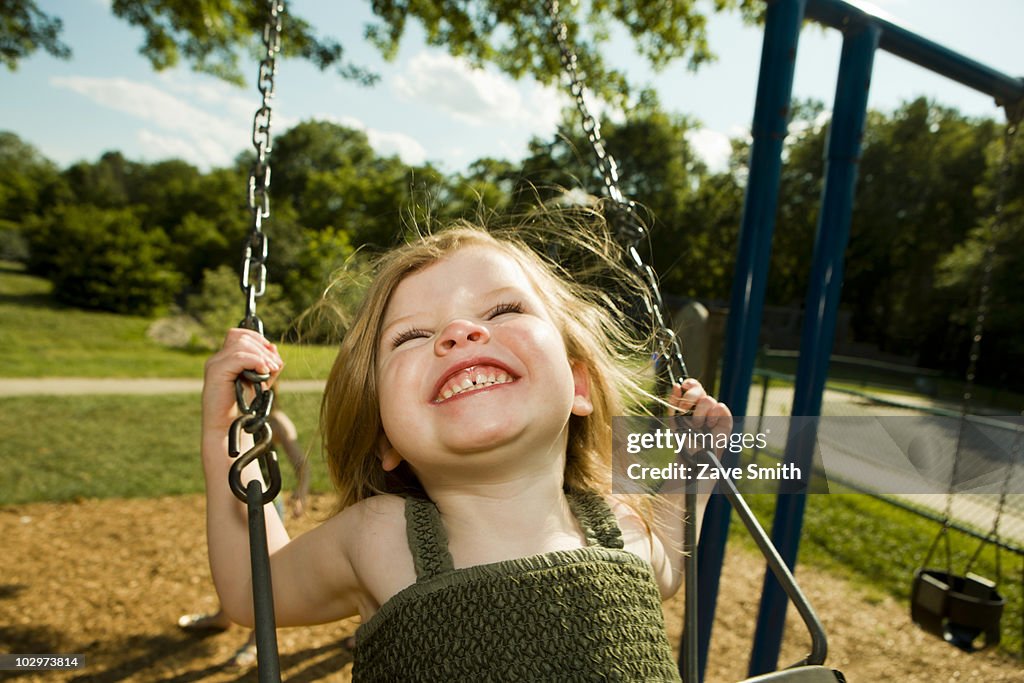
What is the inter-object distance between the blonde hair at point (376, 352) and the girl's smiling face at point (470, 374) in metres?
0.14

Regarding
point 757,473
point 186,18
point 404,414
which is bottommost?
point 757,473

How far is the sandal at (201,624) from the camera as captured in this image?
3533 millimetres

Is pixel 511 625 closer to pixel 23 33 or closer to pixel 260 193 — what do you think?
pixel 260 193

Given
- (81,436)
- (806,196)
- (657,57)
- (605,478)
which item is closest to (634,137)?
(806,196)

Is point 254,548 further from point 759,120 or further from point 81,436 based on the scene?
point 81,436

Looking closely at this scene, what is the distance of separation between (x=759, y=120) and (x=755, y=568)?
3.54 m

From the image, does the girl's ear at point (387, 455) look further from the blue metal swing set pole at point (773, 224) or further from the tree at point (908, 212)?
the tree at point (908, 212)

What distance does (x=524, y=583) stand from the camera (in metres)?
1.33

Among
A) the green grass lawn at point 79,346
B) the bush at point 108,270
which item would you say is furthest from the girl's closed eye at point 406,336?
the bush at point 108,270

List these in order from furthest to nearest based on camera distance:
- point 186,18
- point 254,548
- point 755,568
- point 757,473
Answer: point 186,18, point 755,568, point 757,473, point 254,548

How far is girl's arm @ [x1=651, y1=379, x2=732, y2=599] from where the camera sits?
1749mm

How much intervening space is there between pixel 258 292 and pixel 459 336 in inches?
17.5

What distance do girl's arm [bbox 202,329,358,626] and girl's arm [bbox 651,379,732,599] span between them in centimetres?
76

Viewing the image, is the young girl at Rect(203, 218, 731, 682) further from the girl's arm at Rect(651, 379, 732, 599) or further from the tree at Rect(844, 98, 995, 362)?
the tree at Rect(844, 98, 995, 362)
